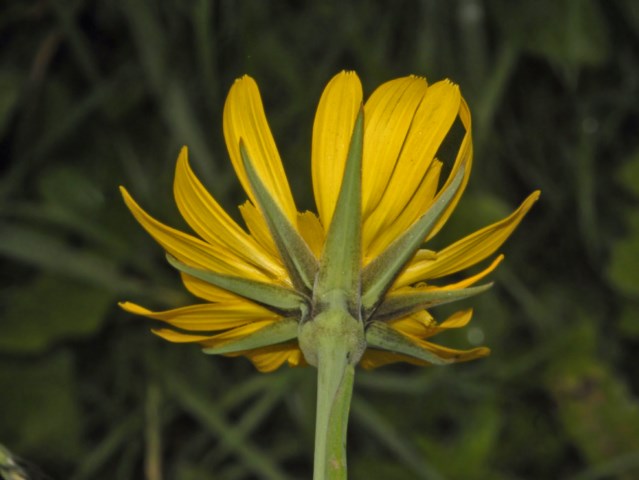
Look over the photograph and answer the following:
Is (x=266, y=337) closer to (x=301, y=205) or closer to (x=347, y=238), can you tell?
(x=347, y=238)

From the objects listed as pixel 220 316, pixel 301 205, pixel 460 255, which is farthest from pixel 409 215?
pixel 301 205

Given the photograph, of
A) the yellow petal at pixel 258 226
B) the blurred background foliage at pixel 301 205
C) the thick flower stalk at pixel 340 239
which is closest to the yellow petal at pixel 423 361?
the thick flower stalk at pixel 340 239

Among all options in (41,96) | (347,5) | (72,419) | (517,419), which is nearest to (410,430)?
(517,419)

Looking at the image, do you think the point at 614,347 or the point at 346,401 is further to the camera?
the point at 614,347

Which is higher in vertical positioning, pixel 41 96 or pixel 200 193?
pixel 41 96

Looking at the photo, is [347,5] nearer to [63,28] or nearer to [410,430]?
[63,28]

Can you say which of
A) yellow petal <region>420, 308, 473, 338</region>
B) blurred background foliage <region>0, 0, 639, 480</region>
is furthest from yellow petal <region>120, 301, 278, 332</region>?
blurred background foliage <region>0, 0, 639, 480</region>
